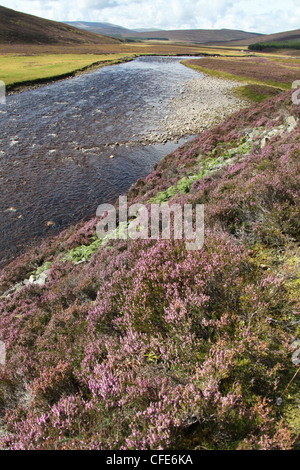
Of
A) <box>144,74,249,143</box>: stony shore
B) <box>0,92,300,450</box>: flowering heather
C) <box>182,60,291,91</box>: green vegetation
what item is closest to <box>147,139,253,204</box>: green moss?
<box>0,92,300,450</box>: flowering heather

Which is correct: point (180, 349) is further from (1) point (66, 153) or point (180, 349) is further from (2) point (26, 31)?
(2) point (26, 31)

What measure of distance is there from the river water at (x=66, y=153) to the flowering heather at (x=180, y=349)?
888 cm

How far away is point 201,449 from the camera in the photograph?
2438mm

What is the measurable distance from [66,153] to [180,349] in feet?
72.5

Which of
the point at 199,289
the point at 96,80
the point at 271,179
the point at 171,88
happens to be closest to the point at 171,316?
the point at 199,289

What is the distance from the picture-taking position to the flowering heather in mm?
2570

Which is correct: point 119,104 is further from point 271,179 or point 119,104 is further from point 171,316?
point 171,316

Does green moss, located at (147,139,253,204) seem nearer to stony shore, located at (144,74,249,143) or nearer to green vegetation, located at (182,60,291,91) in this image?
stony shore, located at (144,74,249,143)

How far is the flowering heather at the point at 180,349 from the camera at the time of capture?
101 inches

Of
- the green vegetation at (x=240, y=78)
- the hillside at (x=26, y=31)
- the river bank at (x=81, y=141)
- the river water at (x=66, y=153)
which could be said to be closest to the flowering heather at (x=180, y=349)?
the river water at (x=66, y=153)

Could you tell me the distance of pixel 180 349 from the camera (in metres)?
3.31

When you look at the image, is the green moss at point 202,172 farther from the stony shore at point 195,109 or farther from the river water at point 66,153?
the stony shore at point 195,109
